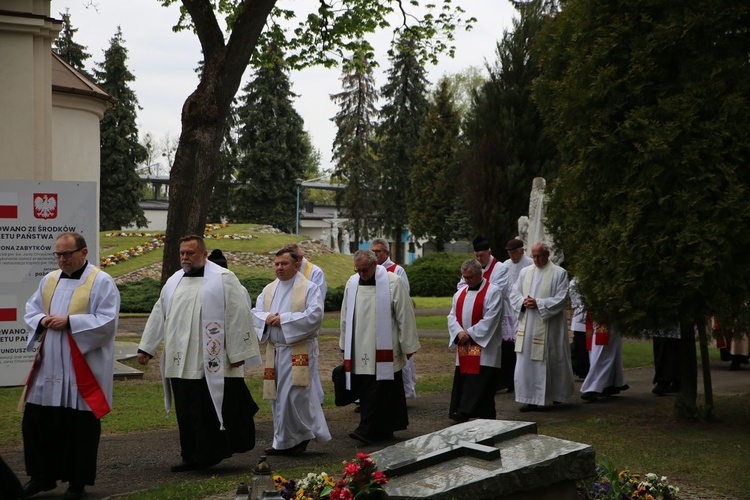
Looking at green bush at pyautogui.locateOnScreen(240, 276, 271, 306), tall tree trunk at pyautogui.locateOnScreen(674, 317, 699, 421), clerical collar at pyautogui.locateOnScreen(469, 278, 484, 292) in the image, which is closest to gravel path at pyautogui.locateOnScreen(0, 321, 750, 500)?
tall tree trunk at pyautogui.locateOnScreen(674, 317, 699, 421)

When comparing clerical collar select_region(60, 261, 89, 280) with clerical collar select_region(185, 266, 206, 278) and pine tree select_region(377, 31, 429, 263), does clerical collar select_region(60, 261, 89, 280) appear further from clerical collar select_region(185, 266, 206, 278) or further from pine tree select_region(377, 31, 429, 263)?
pine tree select_region(377, 31, 429, 263)

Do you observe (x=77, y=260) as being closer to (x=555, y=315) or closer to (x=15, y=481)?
(x=15, y=481)

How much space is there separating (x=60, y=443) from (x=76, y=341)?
0.83 m

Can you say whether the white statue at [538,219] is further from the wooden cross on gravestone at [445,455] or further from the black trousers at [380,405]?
the wooden cross on gravestone at [445,455]

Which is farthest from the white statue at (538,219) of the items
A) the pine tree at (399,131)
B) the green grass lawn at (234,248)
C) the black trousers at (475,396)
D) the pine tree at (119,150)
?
the pine tree at (399,131)

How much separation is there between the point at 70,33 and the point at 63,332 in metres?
49.5

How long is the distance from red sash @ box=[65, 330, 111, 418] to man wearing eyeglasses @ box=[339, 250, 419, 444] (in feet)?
9.98

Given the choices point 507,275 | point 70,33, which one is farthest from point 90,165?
point 70,33

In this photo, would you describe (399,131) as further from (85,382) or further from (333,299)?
(85,382)

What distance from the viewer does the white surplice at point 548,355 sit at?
12758 millimetres

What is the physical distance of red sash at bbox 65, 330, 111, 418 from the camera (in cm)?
786

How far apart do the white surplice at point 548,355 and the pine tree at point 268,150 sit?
1791 inches

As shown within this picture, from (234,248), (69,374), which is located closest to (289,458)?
(69,374)

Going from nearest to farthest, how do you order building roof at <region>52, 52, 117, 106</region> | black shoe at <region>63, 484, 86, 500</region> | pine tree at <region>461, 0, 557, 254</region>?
black shoe at <region>63, 484, 86, 500</region>, building roof at <region>52, 52, 117, 106</region>, pine tree at <region>461, 0, 557, 254</region>
